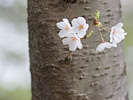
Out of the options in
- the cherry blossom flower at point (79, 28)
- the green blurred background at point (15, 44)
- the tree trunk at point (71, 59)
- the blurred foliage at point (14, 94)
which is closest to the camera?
the cherry blossom flower at point (79, 28)

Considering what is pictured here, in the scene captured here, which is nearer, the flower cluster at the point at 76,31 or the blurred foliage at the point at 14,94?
the flower cluster at the point at 76,31

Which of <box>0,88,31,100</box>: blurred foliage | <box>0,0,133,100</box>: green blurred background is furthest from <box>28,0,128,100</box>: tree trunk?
<box>0,0,133,100</box>: green blurred background

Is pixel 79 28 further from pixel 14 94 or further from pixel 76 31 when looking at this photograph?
pixel 14 94

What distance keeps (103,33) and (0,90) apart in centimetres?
217

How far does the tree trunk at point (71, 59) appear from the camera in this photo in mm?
736

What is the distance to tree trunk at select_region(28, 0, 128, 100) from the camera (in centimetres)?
74

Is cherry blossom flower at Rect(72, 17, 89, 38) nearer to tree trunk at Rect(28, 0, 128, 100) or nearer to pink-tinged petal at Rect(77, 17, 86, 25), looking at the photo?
pink-tinged petal at Rect(77, 17, 86, 25)

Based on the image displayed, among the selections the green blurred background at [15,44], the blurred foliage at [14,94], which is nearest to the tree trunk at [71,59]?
the blurred foliage at [14,94]

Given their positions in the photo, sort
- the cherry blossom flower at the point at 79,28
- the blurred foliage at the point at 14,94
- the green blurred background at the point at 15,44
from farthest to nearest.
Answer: the green blurred background at the point at 15,44
the blurred foliage at the point at 14,94
the cherry blossom flower at the point at 79,28

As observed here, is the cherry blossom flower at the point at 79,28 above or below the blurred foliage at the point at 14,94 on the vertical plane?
above

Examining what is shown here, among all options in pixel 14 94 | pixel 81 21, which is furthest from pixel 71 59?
pixel 14 94

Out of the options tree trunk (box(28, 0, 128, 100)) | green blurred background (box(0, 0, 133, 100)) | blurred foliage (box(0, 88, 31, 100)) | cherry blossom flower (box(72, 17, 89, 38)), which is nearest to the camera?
cherry blossom flower (box(72, 17, 89, 38))

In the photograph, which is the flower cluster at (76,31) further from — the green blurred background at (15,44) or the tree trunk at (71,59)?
the green blurred background at (15,44)

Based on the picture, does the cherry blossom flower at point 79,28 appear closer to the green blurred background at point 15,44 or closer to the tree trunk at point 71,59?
the tree trunk at point 71,59
